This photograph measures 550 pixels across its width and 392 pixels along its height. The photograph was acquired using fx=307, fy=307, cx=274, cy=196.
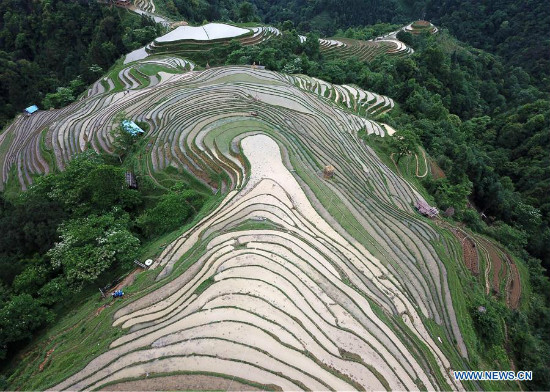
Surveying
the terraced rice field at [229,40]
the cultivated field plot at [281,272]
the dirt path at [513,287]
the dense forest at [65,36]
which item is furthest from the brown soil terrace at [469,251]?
the dense forest at [65,36]

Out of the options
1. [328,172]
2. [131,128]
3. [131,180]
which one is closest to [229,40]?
[131,128]

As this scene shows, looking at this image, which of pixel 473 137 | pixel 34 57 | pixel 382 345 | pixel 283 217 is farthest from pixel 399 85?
pixel 34 57

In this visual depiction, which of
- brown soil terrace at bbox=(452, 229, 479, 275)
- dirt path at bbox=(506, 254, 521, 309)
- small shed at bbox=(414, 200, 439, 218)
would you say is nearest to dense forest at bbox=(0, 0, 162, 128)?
small shed at bbox=(414, 200, 439, 218)

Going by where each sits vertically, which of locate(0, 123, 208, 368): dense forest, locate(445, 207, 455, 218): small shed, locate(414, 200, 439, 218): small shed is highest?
locate(0, 123, 208, 368): dense forest

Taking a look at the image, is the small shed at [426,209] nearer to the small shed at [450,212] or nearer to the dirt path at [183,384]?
the small shed at [450,212]

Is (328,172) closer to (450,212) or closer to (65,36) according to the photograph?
(450,212)

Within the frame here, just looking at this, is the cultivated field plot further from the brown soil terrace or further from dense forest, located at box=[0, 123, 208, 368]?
the brown soil terrace
